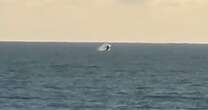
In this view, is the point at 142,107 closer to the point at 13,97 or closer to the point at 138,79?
the point at 13,97

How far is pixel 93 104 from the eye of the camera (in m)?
73.6

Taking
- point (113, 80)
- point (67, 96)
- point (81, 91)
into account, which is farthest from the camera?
point (113, 80)

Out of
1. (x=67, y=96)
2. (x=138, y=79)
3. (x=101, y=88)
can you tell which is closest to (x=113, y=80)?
(x=138, y=79)

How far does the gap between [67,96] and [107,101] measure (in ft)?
21.7

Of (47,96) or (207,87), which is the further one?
(207,87)

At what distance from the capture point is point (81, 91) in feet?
290

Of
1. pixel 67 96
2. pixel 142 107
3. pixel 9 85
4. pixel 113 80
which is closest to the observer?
pixel 142 107

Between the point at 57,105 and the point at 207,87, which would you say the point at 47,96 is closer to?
the point at 57,105

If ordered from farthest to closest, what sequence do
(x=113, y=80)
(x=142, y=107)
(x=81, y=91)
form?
(x=113, y=80) → (x=81, y=91) → (x=142, y=107)

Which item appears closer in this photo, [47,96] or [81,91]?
[47,96]

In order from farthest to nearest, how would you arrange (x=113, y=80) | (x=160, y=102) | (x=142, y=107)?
(x=113, y=80), (x=160, y=102), (x=142, y=107)

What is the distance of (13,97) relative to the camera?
7906cm

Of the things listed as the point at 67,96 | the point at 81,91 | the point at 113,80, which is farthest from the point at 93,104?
the point at 113,80

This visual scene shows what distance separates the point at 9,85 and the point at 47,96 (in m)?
16.3
